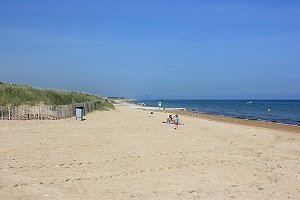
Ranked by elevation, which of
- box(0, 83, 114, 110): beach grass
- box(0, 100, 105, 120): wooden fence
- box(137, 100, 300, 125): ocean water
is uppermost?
box(0, 83, 114, 110): beach grass

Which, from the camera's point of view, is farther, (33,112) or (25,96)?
(25,96)

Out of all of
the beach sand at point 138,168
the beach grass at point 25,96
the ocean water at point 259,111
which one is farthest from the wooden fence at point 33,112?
the ocean water at point 259,111

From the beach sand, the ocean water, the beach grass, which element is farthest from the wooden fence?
the ocean water

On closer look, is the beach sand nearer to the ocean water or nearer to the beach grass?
the beach grass

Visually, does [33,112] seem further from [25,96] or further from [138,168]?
[138,168]

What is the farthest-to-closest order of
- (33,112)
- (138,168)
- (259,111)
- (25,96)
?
(259,111) < (25,96) < (33,112) < (138,168)

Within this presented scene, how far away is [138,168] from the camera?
34.7 feet

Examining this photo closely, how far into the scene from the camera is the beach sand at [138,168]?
8.43m

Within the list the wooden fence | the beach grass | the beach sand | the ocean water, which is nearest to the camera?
the beach sand

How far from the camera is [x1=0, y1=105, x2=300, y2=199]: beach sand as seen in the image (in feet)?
27.7

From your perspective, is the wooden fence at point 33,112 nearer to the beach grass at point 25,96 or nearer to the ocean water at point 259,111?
the beach grass at point 25,96

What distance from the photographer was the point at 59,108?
23719mm

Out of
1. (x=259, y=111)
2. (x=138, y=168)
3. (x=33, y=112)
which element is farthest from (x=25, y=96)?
(x=259, y=111)

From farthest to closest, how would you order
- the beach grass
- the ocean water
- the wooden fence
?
the ocean water < the beach grass < the wooden fence
